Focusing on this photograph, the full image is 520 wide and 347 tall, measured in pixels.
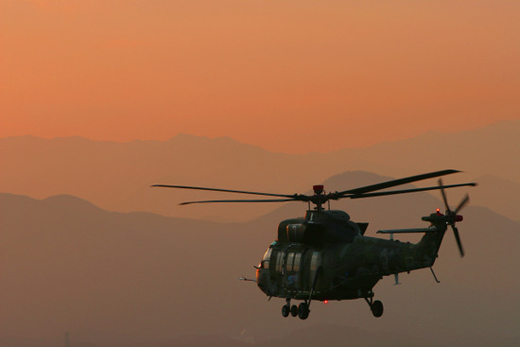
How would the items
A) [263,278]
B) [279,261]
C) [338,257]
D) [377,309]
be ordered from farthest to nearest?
[263,278] < [279,261] < [377,309] < [338,257]

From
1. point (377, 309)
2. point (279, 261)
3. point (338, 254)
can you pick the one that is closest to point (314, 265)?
point (338, 254)

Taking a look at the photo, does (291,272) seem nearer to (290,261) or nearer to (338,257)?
(290,261)

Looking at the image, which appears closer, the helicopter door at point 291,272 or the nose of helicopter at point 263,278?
the helicopter door at point 291,272

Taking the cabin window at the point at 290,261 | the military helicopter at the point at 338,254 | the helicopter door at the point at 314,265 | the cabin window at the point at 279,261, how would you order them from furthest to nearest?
the cabin window at the point at 279,261, the cabin window at the point at 290,261, the helicopter door at the point at 314,265, the military helicopter at the point at 338,254

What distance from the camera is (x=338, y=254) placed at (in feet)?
226

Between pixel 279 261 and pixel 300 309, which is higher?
pixel 279 261

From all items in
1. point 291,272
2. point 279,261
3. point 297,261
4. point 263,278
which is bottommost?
point 263,278

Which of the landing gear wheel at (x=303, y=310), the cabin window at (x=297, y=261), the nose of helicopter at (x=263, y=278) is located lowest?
the landing gear wheel at (x=303, y=310)

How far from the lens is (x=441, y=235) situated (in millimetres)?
66062

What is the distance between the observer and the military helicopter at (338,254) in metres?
66.2

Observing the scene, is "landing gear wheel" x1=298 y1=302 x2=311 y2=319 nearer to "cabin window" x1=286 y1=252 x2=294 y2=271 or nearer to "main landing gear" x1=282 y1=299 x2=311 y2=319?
"main landing gear" x1=282 y1=299 x2=311 y2=319

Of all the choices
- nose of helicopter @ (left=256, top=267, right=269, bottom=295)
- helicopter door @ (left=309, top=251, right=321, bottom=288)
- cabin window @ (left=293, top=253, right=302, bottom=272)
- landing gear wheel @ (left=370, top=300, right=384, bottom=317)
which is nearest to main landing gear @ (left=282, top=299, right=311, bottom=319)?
helicopter door @ (left=309, top=251, right=321, bottom=288)

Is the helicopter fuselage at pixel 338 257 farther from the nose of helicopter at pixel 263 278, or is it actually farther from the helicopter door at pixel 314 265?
the nose of helicopter at pixel 263 278

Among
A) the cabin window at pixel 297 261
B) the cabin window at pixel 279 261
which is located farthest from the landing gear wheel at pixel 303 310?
the cabin window at pixel 279 261
